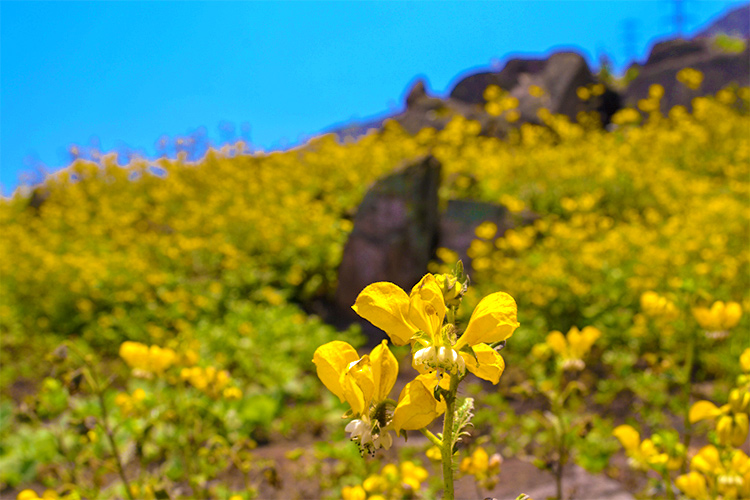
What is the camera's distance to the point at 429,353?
729mm

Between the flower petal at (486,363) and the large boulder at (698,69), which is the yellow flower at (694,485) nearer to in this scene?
the flower petal at (486,363)

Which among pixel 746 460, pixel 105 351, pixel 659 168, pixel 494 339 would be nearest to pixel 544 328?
pixel 746 460

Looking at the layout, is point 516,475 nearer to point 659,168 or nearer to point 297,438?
point 297,438

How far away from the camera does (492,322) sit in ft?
2.48

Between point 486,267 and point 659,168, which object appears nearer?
point 486,267

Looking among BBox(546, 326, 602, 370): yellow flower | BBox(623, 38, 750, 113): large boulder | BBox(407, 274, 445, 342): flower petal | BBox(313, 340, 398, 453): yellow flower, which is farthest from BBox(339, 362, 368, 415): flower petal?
BBox(623, 38, 750, 113): large boulder

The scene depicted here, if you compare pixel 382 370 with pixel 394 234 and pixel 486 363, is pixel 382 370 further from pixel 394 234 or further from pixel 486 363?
pixel 394 234

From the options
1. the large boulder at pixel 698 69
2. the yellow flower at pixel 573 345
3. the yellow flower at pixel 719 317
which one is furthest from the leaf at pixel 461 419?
the large boulder at pixel 698 69

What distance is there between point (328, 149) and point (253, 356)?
6044mm

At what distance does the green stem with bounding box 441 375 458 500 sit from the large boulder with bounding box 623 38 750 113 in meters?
15.7

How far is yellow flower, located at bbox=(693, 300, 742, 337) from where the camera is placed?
1658mm

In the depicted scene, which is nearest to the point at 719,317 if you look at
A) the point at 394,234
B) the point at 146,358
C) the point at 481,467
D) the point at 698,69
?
the point at 481,467

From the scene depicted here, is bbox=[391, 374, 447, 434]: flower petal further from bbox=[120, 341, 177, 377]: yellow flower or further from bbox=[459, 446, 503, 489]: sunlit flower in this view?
bbox=[120, 341, 177, 377]: yellow flower

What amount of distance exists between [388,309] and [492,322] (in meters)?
0.15
